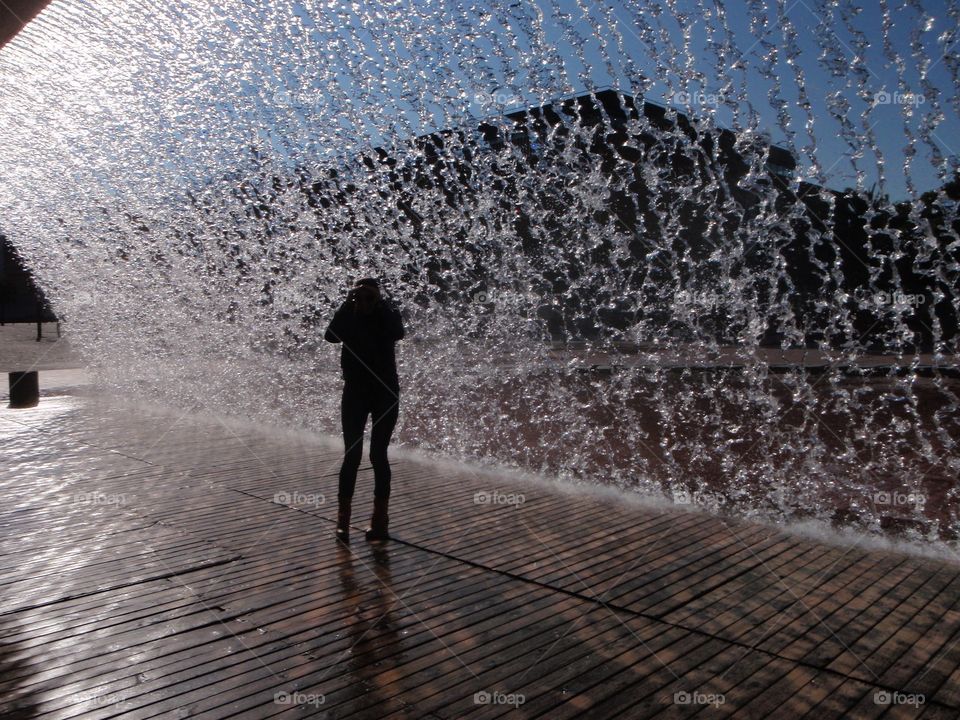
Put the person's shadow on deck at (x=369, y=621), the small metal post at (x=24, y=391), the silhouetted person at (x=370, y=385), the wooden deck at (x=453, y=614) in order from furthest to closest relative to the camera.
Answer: the small metal post at (x=24, y=391)
the silhouetted person at (x=370, y=385)
the person's shadow on deck at (x=369, y=621)
the wooden deck at (x=453, y=614)

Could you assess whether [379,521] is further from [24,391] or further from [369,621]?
[24,391]

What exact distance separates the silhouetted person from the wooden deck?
268 mm

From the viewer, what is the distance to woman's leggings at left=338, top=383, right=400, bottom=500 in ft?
17.6

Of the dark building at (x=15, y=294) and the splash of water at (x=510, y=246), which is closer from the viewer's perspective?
the splash of water at (x=510, y=246)

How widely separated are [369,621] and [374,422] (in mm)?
1669

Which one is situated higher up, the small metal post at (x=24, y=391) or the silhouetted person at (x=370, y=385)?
the silhouetted person at (x=370, y=385)

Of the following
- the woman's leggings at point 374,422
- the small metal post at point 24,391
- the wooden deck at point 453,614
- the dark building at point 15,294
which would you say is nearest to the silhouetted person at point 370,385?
the woman's leggings at point 374,422

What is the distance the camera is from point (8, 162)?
1502 cm

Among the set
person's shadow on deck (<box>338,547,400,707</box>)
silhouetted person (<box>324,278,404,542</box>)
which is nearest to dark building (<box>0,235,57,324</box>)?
silhouetted person (<box>324,278,404,542</box>)

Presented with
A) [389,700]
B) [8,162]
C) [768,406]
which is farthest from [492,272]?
[8,162]

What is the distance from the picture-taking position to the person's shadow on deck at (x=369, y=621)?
3365 mm

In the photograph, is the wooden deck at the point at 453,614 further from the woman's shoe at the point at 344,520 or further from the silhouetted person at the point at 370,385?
the silhouetted person at the point at 370,385

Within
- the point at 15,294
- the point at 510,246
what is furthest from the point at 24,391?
the point at 15,294

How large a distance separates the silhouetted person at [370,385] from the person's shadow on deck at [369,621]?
1.03 feet
